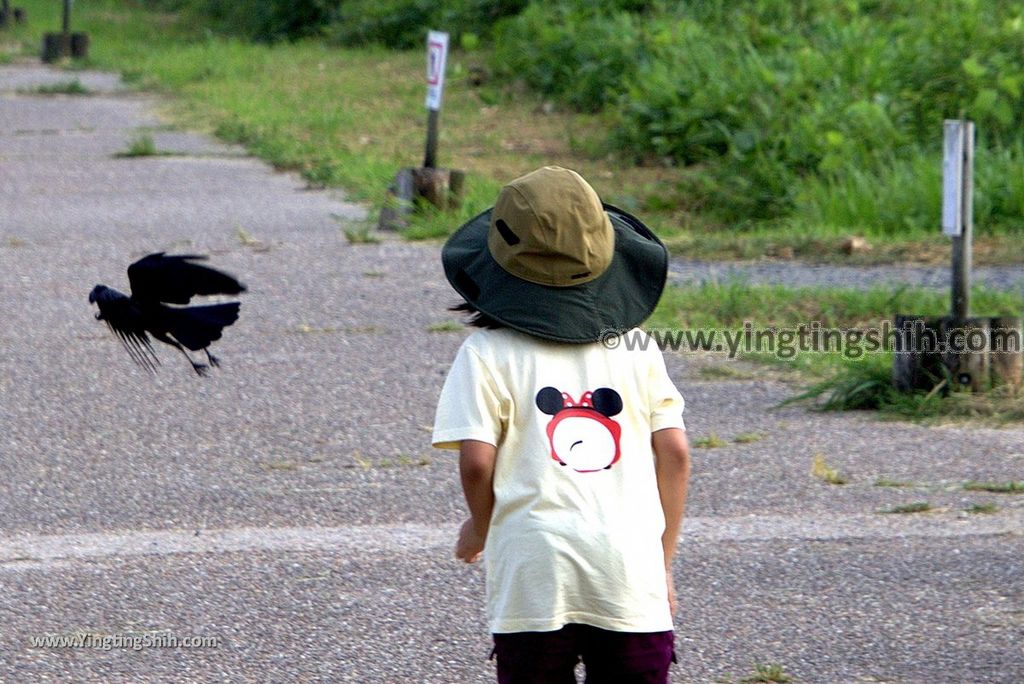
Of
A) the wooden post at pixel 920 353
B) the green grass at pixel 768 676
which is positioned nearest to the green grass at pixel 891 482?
the wooden post at pixel 920 353

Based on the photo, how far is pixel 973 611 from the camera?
13.1ft

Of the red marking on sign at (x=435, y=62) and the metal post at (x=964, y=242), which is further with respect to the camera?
the red marking on sign at (x=435, y=62)

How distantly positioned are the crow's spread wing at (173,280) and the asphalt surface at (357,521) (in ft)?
3.73

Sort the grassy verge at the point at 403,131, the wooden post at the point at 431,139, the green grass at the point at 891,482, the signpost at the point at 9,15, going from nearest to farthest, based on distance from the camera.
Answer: the green grass at the point at 891,482
the grassy verge at the point at 403,131
the wooden post at the point at 431,139
the signpost at the point at 9,15

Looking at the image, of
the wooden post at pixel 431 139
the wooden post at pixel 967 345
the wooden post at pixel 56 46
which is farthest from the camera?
the wooden post at pixel 56 46

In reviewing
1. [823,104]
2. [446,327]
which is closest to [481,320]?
[446,327]

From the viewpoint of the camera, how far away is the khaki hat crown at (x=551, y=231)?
8.38 feet

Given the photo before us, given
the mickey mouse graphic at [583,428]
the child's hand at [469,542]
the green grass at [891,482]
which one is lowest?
the green grass at [891,482]

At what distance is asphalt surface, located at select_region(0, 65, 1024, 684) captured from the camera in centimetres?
377

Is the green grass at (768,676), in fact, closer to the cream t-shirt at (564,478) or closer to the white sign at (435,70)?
the cream t-shirt at (564,478)

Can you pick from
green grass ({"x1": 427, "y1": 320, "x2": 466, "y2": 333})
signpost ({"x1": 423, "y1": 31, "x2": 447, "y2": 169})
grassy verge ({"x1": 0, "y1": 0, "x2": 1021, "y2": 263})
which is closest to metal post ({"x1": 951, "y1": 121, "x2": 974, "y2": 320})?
green grass ({"x1": 427, "y1": 320, "x2": 466, "y2": 333})

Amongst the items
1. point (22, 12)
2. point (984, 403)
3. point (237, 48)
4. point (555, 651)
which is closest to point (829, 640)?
point (555, 651)

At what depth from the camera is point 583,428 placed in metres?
2.54

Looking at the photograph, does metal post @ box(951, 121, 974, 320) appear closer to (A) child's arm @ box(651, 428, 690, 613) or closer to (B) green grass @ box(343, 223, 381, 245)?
(A) child's arm @ box(651, 428, 690, 613)
